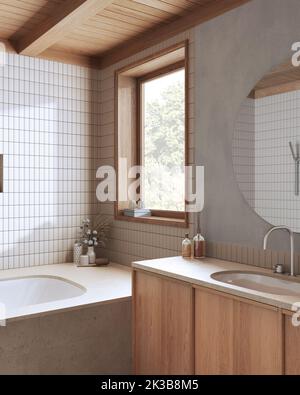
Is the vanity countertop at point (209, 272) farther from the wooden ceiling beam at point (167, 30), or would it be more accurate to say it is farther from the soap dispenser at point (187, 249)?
the wooden ceiling beam at point (167, 30)

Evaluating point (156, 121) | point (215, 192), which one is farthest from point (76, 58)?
point (215, 192)

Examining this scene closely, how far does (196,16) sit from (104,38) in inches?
32.9

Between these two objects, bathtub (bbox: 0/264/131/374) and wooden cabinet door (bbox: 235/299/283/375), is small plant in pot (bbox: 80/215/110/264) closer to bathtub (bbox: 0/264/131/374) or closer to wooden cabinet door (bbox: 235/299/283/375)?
bathtub (bbox: 0/264/131/374)

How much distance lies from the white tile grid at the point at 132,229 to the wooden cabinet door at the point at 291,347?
118cm

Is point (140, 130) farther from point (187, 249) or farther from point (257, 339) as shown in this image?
point (257, 339)

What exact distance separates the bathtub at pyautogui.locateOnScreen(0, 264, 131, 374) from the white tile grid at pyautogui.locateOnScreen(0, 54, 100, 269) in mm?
461

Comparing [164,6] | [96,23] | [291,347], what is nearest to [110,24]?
[96,23]

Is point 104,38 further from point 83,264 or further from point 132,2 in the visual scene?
point 83,264

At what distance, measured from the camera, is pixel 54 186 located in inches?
132

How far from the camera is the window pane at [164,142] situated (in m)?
2.96

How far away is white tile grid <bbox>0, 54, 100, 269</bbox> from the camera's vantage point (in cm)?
313

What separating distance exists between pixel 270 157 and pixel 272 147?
53 millimetres

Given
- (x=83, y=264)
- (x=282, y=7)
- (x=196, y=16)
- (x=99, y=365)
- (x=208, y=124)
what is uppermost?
(x=196, y=16)

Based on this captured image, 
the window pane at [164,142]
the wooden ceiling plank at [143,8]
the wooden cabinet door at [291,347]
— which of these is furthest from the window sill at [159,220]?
the wooden ceiling plank at [143,8]
